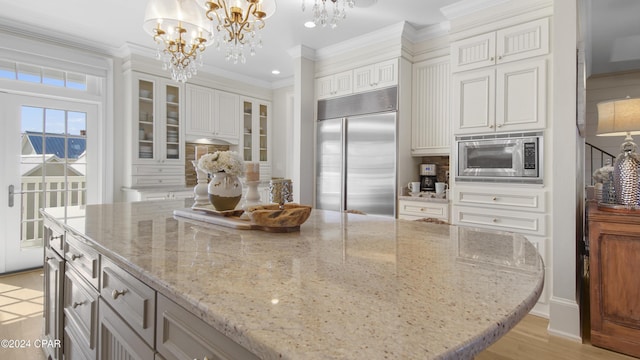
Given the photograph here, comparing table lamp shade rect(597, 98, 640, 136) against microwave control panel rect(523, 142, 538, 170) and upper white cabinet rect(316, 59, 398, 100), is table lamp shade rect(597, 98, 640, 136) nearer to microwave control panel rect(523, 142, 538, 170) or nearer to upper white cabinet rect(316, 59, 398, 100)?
microwave control panel rect(523, 142, 538, 170)

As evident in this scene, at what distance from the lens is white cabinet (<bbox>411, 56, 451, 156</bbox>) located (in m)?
3.46

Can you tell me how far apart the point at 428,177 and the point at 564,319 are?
183 cm

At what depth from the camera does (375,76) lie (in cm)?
372

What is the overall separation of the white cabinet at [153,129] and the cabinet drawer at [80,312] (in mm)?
2818

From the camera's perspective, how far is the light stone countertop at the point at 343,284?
1.67ft

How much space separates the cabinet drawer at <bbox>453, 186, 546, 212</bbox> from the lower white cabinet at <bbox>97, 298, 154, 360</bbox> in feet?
9.04

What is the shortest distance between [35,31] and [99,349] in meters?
4.01

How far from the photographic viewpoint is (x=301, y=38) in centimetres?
384

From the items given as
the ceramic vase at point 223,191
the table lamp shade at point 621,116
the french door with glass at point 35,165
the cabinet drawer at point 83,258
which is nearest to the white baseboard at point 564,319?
the table lamp shade at point 621,116

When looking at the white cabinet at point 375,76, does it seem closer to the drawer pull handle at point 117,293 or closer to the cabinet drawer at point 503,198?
the cabinet drawer at point 503,198

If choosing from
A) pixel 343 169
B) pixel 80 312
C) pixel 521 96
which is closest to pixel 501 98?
pixel 521 96

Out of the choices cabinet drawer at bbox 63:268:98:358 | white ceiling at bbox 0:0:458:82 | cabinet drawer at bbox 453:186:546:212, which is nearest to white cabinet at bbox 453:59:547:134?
cabinet drawer at bbox 453:186:546:212

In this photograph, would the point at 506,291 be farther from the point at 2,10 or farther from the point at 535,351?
the point at 2,10

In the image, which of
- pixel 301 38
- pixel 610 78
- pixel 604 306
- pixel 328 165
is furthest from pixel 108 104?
pixel 610 78
